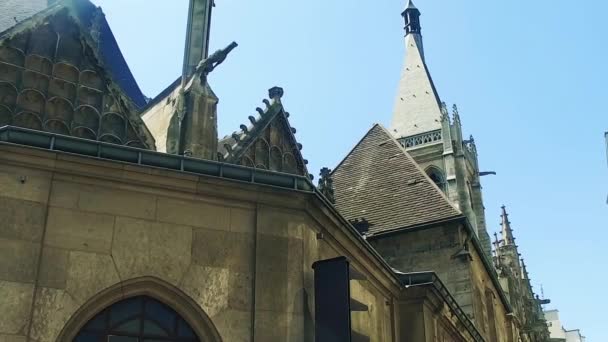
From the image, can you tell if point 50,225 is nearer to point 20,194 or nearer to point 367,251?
point 20,194

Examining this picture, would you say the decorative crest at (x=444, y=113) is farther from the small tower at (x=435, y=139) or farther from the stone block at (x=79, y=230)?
the stone block at (x=79, y=230)

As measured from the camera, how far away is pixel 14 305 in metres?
6.41

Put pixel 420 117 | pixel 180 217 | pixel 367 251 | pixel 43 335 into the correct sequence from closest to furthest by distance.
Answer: pixel 43 335, pixel 180 217, pixel 367 251, pixel 420 117

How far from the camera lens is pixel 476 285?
62.0 ft

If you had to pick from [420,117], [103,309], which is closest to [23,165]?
[103,309]

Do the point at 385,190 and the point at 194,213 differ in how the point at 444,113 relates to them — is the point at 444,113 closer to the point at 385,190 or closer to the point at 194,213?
the point at 385,190

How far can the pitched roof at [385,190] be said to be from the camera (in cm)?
1845

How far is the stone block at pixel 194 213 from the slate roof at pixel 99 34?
8.38 m

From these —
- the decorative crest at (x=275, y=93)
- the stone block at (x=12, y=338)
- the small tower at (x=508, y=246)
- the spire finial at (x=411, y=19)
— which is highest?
the spire finial at (x=411, y=19)

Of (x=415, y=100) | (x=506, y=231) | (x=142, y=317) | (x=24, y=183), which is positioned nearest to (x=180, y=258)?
(x=142, y=317)

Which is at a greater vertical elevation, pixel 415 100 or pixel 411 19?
pixel 411 19

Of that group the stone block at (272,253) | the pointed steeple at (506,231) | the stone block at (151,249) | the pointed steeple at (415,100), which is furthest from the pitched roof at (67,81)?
the pointed steeple at (506,231)

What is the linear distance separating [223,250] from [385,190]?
498 inches

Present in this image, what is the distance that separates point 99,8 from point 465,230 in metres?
10.9
